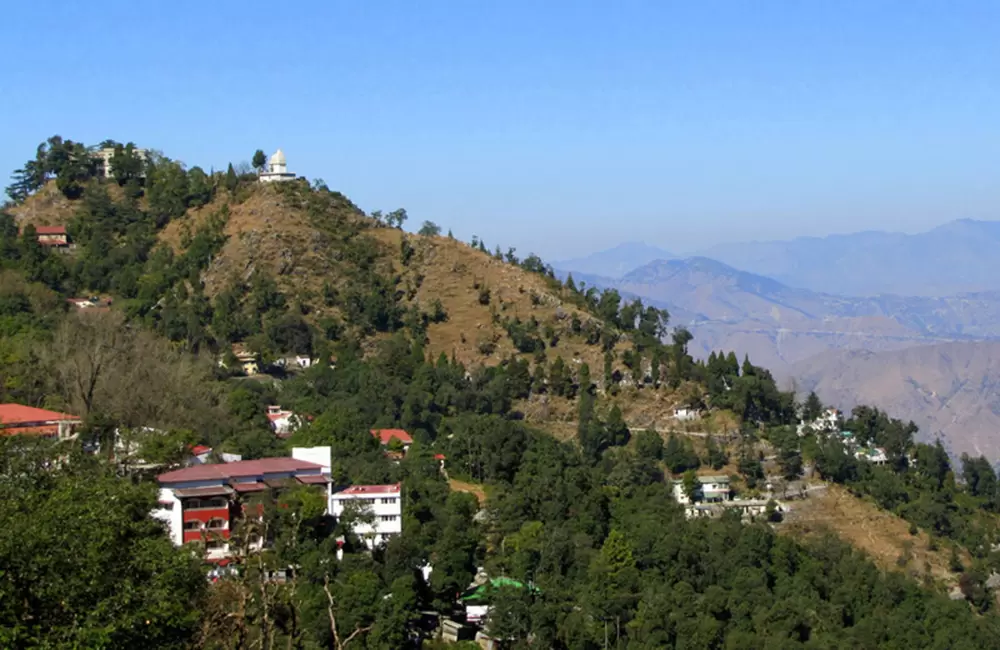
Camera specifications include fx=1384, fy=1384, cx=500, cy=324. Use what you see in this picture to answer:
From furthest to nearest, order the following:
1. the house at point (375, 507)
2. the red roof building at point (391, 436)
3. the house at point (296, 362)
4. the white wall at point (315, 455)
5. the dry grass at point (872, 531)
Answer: the house at point (296, 362) → the dry grass at point (872, 531) → the red roof building at point (391, 436) → the white wall at point (315, 455) → the house at point (375, 507)

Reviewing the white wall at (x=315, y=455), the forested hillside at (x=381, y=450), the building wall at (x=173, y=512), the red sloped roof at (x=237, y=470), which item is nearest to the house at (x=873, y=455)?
the forested hillside at (x=381, y=450)

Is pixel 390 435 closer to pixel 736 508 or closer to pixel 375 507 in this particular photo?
pixel 736 508

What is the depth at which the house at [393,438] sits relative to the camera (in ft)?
139

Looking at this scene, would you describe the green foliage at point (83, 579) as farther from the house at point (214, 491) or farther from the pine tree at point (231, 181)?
the pine tree at point (231, 181)

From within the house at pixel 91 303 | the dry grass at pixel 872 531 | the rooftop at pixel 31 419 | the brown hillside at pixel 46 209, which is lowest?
the dry grass at pixel 872 531

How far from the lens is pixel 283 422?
44250 mm

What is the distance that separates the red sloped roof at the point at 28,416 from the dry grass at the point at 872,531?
2249 cm

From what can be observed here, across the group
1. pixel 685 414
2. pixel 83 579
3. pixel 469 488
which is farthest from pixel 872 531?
pixel 83 579

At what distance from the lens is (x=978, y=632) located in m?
33.7

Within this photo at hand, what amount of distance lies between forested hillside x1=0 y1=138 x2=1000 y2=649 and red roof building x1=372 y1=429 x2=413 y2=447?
0.82 metres

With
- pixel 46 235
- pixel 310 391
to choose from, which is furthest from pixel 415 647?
pixel 46 235

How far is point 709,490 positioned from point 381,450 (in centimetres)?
1188

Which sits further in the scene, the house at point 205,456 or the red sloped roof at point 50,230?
the red sloped roof at point 50,230

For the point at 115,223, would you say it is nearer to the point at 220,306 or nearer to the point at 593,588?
the point at 220,306
